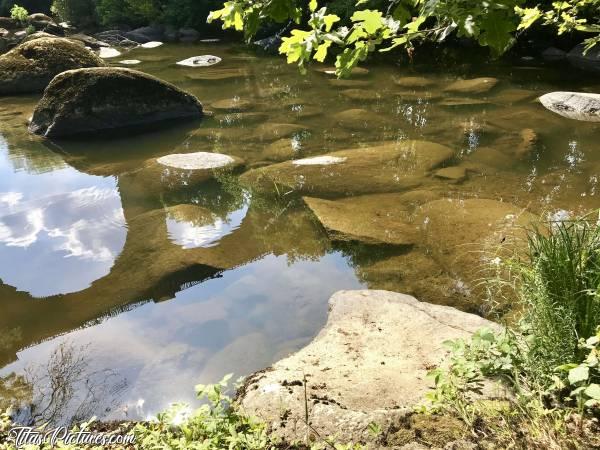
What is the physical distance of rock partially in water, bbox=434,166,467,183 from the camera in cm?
659

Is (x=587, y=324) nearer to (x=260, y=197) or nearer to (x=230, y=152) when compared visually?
(x=260, y=197)

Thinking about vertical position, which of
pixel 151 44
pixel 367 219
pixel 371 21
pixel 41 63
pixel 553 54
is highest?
pixel 371 21

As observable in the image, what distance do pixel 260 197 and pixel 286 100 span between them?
5.36 meters

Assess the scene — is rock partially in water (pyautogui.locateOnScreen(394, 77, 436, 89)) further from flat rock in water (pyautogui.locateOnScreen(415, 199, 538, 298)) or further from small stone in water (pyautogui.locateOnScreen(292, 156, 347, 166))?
flat rock in water (pyautogui.locateOnScreen(415, 199, 538, 298))

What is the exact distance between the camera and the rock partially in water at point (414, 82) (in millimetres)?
11914

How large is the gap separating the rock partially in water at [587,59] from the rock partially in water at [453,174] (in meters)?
8.08

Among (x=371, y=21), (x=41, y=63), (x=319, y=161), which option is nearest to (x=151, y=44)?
(x=41, y=63)

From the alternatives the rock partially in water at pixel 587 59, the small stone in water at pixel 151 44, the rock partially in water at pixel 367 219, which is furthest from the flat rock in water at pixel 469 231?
the small stone in water at pixel 151 44

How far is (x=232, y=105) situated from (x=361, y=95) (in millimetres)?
2705

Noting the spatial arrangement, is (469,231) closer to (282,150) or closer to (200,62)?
(282,150)

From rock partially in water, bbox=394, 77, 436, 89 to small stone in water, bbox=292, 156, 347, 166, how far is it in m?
5.46

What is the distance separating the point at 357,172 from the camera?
671cm

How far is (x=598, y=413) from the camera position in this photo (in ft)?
7.06

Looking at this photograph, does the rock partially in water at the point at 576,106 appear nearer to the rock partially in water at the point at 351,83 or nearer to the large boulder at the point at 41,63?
the rock partially in water at the point at 351,83
